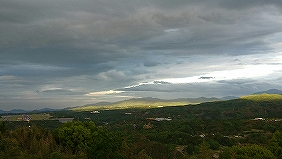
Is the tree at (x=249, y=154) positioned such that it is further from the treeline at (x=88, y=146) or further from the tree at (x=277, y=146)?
the tree at (x=277, y=146)

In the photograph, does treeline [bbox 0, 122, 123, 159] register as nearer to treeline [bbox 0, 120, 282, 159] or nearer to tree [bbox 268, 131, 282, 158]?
treeline [bbox 0, 120, 282, 159]

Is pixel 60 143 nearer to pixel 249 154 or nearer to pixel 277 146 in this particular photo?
pixel 249 154

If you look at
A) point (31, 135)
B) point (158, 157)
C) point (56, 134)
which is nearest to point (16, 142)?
point (31, 135)

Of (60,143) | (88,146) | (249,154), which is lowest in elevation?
(249,154)

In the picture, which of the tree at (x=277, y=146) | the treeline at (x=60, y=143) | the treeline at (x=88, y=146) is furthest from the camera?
the tree at (x=277, y=146)

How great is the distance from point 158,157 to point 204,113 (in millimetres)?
149977

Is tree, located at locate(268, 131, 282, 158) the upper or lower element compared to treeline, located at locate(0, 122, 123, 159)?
lower

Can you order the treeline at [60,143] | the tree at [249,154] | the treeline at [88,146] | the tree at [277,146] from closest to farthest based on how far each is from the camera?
the treeline at [60,143]
the treeline at [88,146]
the tree at [249,154]
the tree at [277,146]

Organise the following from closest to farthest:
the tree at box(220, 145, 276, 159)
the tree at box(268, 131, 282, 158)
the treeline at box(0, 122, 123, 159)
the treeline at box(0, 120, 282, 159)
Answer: the treeline at box(0, 122, 123, 159), the treeline at box(0, 120, 282, 159), the tree at box(220, 145, 276, 159), the tree at box(268, 131, 282, 158)

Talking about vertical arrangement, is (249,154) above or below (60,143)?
below

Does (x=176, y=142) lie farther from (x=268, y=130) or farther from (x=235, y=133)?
(x=268, y=130)

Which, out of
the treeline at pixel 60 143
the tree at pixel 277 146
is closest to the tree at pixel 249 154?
the tree at pixel 277 146

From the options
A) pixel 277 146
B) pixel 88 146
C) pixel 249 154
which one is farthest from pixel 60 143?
pixel 277 146

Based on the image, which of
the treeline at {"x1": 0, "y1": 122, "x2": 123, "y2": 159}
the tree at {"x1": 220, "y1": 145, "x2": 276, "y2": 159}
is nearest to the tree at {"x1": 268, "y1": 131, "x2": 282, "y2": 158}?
the tree at {"x1": 220, "y1": 145, "x2": 276, "y2": 159}
